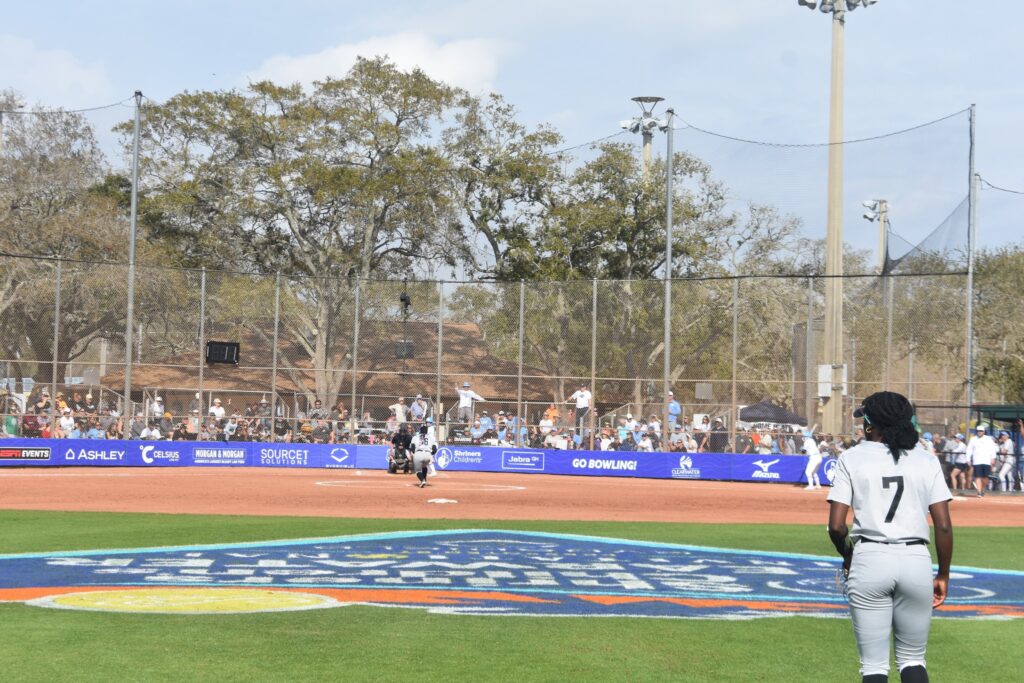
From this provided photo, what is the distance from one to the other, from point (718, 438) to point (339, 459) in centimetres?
1190

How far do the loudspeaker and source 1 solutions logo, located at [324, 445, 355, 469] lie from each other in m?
5.37

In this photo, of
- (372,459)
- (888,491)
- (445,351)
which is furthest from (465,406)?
(888,491)

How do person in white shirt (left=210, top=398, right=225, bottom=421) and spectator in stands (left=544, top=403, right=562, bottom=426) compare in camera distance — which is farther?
person in white shirt (left=210, top=398, right=225, bottom=421)

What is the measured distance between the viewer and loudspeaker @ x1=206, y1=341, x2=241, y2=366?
39812mm

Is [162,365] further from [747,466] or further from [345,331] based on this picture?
[747,466]

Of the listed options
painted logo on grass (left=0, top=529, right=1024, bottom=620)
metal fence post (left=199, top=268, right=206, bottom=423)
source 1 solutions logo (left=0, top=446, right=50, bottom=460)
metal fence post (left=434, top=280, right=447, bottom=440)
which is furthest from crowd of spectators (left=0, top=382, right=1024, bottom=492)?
painted logo on grass (left=0, top=529, right=1024, bottom=620)

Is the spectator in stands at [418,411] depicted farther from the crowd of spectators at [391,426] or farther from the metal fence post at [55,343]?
the metal fence post at [55,343]

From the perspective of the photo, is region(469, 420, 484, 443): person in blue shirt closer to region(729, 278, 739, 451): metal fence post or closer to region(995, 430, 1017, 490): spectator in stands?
region(729, 278, 739, 451): metal fence post

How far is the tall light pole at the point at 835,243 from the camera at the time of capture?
117 feet

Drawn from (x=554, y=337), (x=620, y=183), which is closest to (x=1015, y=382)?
(x=620, y=183)

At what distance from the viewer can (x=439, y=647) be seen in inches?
343

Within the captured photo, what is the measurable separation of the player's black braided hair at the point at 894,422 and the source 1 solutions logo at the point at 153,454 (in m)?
33.4

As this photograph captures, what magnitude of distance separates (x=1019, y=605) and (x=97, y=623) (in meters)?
9.27

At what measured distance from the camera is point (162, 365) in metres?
39.6
